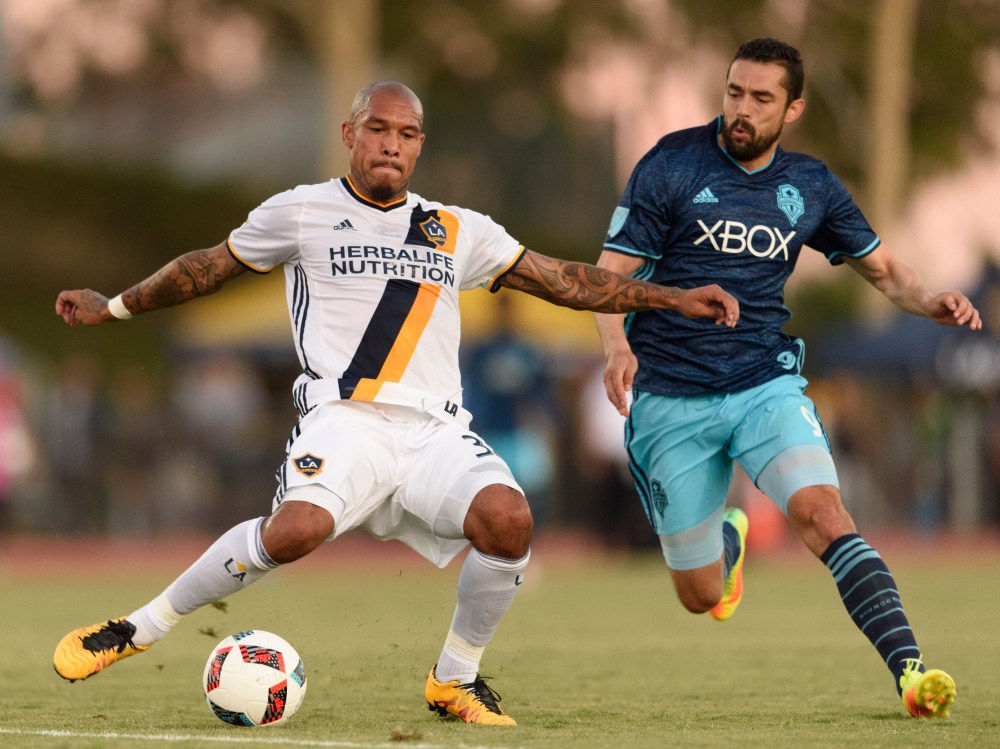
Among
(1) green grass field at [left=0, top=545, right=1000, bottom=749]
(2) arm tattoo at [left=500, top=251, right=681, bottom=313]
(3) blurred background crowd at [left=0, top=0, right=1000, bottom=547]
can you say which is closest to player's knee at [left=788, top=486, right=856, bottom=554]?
(1) green grass field at [left=0, top=545, right=1000, bottom=749]

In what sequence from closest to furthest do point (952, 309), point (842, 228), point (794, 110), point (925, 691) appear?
point (925, 691), point (952, 309), point (794, 110), point (842, 228)

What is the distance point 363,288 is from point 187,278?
73 cm

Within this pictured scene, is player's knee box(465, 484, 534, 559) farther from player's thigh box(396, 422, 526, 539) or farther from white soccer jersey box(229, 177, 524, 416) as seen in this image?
white soccer jersey box(229, 177, 524, 416)

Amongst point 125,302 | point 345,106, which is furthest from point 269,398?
point 125,302

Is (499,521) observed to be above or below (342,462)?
below

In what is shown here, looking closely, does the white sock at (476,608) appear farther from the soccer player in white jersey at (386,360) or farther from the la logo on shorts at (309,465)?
the la logo on shorts at (309,465)

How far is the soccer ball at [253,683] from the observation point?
653 cm

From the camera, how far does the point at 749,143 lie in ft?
24.6

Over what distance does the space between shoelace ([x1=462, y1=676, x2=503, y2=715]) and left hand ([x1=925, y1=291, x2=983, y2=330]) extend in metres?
2.50

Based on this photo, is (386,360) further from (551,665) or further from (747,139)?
(551,665)

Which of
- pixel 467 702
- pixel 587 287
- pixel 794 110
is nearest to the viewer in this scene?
pixel 467 702

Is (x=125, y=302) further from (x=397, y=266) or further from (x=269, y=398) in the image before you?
(x=269, y=398)

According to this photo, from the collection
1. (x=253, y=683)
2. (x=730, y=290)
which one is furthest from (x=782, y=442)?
(x=253, y=683)

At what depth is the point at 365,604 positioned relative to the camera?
544 inches
